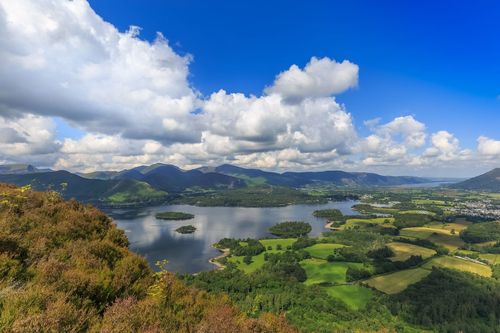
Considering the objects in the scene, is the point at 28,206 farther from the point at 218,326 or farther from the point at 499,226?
the point at 499,226

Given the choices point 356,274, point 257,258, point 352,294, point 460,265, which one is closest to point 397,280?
point 356,274

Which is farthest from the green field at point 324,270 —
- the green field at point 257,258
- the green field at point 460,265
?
the green field at point 460,265

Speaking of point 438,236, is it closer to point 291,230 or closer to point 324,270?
point 291,230

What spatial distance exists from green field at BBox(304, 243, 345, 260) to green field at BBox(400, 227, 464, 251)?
189 feet

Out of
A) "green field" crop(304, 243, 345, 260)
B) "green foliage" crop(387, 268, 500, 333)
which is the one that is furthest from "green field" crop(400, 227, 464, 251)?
"green foliage" crop(387, 268, 500, 333)

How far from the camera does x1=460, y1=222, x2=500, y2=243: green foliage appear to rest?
157 m

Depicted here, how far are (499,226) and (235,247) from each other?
182402 mm

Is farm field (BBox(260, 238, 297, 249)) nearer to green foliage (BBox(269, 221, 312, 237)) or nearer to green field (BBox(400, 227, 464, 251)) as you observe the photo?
green foliage (BBox(269, 221, 312, 237))

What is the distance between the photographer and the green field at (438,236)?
148 meters

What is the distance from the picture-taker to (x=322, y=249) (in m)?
130

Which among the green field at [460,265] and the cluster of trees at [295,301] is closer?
the cluster of trees at [295,301]

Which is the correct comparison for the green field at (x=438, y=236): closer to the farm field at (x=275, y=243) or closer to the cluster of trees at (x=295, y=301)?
the farm field at (x=275, y=243)

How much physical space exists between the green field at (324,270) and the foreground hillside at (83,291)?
87371mm

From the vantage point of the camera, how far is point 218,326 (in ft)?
29.5
